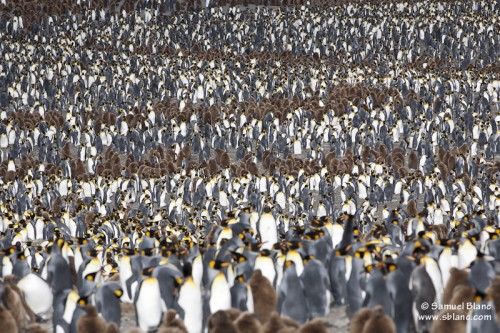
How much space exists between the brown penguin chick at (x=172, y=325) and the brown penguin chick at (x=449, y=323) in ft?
7.82

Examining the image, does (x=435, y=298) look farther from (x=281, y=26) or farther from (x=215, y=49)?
(x=281, y=26)

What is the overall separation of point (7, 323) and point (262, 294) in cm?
275

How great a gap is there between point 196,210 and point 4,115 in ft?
44.2

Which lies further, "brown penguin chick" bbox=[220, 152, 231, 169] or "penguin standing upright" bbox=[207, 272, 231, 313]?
"brown penguin chick" bbox=[220, 152, 231, 169]

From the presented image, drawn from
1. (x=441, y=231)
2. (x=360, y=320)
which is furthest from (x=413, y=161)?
(x=360, y=320)

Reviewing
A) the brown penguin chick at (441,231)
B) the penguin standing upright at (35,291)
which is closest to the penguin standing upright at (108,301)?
the penguin standing upright at (35,291)

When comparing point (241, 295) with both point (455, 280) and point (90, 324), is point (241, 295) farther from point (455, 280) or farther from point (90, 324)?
point (455, 280)

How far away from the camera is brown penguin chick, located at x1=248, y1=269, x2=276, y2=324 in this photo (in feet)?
27.7

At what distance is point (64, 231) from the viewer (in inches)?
605

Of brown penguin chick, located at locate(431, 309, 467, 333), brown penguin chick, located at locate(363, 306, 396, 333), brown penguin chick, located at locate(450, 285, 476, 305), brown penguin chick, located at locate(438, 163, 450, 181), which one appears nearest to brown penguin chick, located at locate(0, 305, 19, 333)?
brown penguin chick, located at locate(363, 306, 396, 333)

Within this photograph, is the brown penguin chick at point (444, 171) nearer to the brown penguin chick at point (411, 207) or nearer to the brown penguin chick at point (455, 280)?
the brown penguin chick at point (411, 207)

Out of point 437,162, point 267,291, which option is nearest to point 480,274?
point 267,291

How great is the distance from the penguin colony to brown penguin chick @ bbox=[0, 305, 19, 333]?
27 millimetres

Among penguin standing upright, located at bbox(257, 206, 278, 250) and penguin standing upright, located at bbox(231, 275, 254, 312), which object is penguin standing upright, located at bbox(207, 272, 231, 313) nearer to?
penguin standing upright, located at bbox(231, 275, 254, 312)
